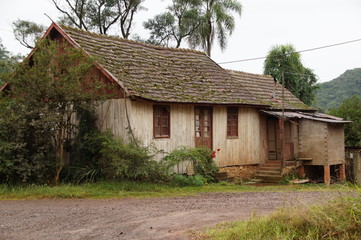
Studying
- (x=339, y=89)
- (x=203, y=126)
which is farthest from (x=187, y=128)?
(x=339, y=89)

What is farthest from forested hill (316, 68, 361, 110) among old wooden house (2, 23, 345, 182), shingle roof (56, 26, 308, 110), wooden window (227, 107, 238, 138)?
wooden window (227, 107, 238, 138)

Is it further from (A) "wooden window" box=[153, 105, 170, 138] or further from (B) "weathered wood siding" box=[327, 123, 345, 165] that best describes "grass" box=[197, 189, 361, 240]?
(B) "weathered wood siding" box=[327, 123, 345, 165]

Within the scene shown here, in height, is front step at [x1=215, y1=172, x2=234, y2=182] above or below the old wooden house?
below

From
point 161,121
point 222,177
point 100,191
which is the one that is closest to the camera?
point 100,191

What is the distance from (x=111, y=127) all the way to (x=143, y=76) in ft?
7.56

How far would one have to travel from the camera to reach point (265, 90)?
22.4m

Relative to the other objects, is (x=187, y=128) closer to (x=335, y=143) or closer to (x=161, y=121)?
(x=161, y=121)

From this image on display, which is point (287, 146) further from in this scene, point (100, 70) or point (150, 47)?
point (100, 70)

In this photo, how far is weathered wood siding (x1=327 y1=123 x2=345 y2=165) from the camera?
60.3ft

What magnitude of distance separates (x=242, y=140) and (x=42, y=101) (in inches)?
354

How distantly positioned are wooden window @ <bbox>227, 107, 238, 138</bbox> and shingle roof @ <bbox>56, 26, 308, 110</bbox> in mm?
598

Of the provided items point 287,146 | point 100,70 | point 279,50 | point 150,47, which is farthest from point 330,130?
point 279,50

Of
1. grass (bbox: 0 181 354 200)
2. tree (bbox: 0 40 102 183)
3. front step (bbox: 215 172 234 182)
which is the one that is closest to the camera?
grass (bbox: 0 181 354 200)

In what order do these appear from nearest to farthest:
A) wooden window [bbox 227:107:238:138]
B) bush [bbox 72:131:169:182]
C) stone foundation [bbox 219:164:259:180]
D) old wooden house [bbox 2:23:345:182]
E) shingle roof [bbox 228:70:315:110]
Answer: bush [bbox 72:131:169:182] → old wooden house [bbox 2:23:345:182] → stone foundation [bbox 219:164:259:180] → wooden window [bbox 227:107:238:138] → shingle roof [bbox 228:70:315:110]
